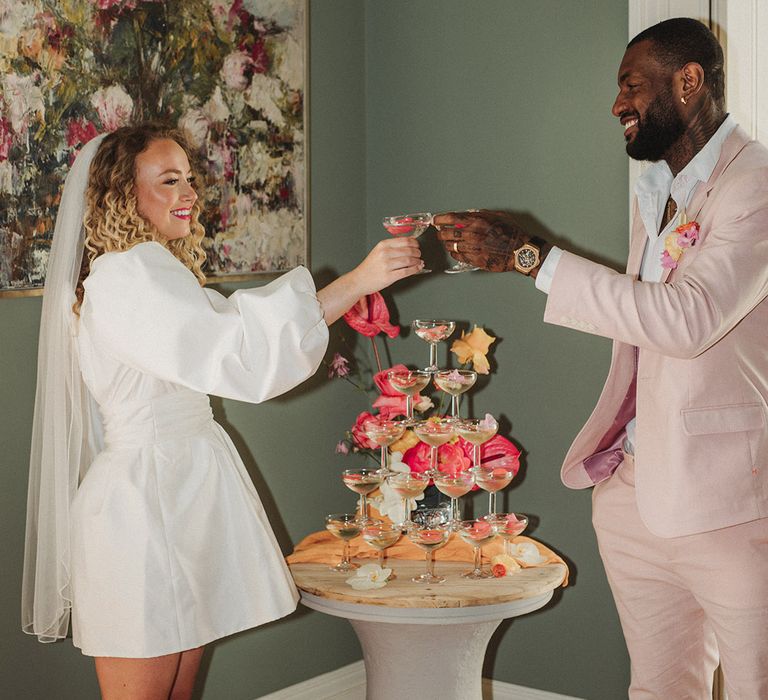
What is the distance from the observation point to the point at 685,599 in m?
2.27

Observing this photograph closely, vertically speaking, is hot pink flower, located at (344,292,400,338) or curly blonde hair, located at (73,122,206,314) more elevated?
curly blonde hair, located at (73,122,206,314)

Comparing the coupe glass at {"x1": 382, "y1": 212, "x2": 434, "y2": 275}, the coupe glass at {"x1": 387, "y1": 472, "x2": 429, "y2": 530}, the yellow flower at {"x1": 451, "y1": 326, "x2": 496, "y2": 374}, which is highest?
the coupe glass at {"x1": 382, "y1": 212, "x2": 434, "y2": 275}

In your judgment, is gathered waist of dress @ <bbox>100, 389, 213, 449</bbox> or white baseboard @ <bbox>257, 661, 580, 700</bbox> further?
white baseboard @ <bbox>257, 661, 580, 700</bbox>

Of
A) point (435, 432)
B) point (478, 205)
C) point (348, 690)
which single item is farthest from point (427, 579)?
point (478, 205)

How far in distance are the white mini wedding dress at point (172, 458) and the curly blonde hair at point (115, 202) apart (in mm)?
125

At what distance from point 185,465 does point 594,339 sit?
4.90ft

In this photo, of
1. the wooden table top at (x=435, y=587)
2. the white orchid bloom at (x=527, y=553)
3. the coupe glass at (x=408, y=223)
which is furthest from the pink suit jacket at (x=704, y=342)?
the white orchid bloom at (x=527, y=553)

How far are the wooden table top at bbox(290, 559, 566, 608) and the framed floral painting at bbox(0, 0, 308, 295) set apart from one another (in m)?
1.02

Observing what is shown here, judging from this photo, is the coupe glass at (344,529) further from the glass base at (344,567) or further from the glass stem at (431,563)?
the glass stem at (431,563)

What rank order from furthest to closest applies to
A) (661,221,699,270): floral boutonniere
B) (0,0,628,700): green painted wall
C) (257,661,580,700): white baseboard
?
(257,661,580,700): white baseboard, (0,0,628,700): green painted wall, (661,221,699,270): floral boutonniere

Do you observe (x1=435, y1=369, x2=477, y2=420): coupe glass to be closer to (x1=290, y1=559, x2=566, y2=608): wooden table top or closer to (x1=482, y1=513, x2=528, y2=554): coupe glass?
(x1=482, y1=513, x2=528, y2=554): coupe glass

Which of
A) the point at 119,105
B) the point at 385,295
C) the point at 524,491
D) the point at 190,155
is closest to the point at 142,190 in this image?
the point at 190,155

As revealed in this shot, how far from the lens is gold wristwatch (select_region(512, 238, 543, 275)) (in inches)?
84.1

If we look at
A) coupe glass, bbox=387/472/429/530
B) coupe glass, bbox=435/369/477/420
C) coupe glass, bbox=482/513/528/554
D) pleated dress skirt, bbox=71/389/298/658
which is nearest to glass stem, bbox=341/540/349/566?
coupe glass, bbox=387/472/429/530
